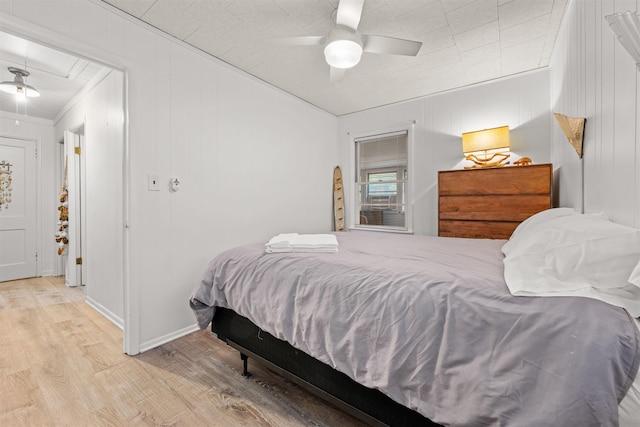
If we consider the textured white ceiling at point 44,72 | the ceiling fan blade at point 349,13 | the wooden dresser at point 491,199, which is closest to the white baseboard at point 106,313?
the textured white ceiling at point 44,72

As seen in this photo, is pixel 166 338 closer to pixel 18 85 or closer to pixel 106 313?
pixel 106 313

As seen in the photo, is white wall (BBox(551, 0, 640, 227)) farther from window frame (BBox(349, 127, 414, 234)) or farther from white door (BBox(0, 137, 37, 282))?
white door (BBox(0, 137, 37, 282))

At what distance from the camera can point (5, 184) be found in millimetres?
4004

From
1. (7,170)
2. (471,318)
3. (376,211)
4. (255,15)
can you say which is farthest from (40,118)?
(471,318)

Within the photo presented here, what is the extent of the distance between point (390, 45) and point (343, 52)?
347mm

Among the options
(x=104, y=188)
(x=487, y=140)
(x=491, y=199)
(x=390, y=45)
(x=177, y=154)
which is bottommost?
(x=491, y=199)

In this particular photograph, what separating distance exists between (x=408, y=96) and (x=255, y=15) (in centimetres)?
227

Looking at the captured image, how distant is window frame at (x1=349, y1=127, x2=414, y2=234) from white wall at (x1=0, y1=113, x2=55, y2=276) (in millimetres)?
4620

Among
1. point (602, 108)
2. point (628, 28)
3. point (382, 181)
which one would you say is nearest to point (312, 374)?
point (628, 28)

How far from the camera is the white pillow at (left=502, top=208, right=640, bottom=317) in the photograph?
83 cm

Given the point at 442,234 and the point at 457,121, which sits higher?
the point at 457,121

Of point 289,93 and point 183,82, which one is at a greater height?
point 289,93

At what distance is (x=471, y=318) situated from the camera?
3.14ft

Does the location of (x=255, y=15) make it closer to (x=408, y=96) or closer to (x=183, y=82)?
(x=183, y=82)
